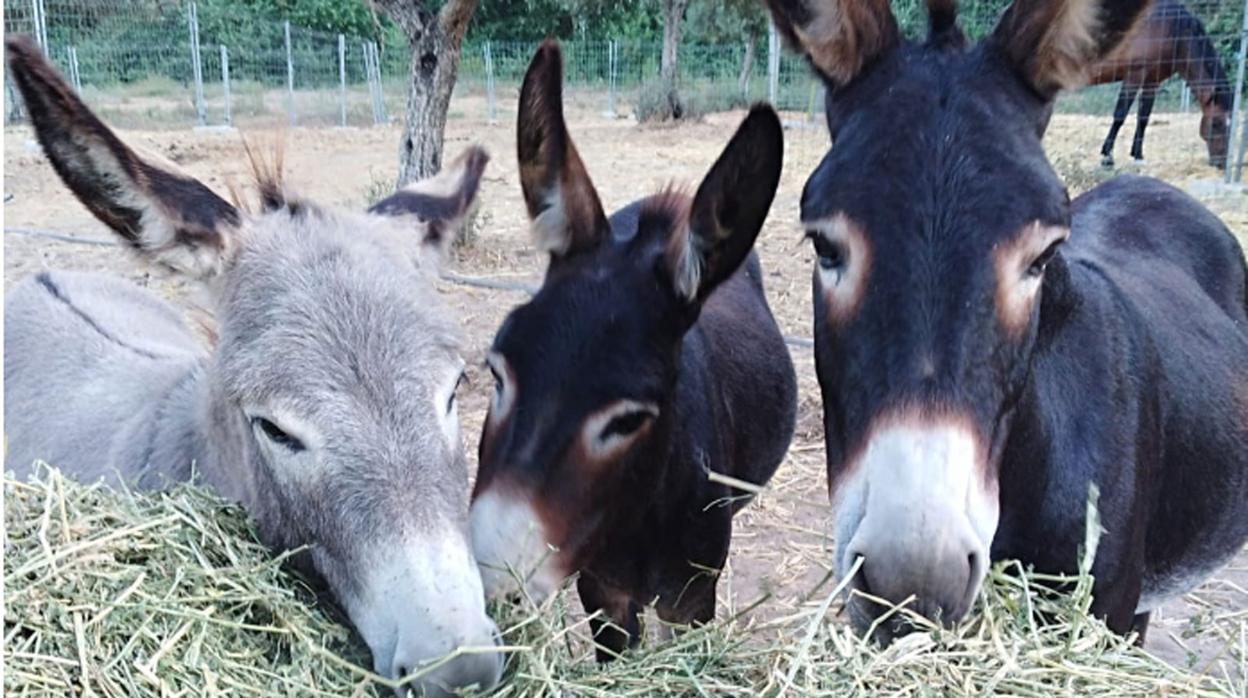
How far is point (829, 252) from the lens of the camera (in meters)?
2.04

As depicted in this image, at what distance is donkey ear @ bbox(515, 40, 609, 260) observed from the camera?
274 centimetres

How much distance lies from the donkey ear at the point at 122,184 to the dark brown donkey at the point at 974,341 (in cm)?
142

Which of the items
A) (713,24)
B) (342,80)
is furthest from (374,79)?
(713,24)

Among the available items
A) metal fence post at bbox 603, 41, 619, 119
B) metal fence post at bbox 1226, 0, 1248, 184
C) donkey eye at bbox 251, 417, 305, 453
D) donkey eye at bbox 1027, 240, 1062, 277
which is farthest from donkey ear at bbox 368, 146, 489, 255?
metal fence post at bbox 603, 41, 619, 119

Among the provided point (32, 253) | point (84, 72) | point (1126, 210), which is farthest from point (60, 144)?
point (84, 72)

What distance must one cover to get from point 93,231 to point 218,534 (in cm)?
1006

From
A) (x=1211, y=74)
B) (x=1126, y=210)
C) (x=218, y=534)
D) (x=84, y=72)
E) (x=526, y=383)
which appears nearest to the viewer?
(x=218, y=534)

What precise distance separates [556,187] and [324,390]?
1.10 m

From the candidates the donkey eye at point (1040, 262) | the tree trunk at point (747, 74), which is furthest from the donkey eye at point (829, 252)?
the tree trunk at point (747, 74)

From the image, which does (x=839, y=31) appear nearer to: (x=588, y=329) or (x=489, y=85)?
(x=588, y=329)

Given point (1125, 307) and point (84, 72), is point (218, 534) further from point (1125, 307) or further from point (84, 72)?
point (84, 72)

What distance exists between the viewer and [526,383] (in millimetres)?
2498

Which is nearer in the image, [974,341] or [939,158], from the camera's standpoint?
[974,341]

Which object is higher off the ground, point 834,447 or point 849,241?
point 849,241
